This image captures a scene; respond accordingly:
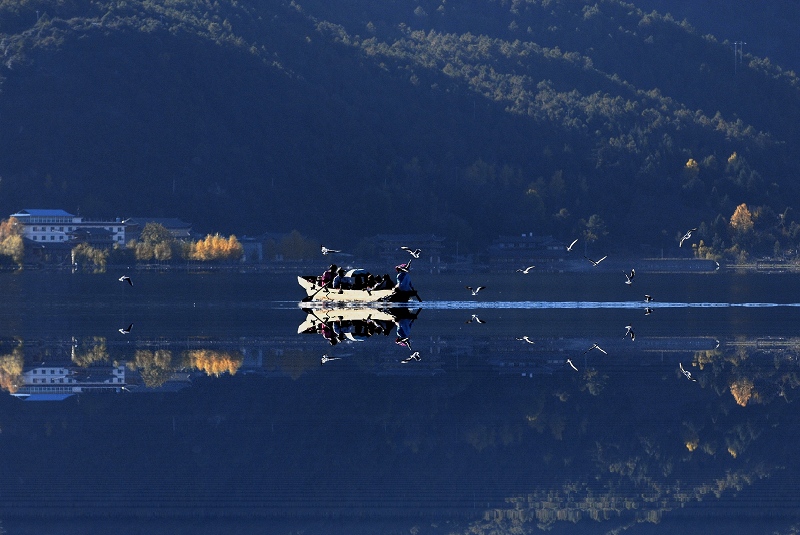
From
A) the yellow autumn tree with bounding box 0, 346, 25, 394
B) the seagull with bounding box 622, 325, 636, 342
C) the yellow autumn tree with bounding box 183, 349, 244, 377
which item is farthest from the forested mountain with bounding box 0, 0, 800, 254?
the yellow autumn tree with bounding box 0, 346, 25, 394

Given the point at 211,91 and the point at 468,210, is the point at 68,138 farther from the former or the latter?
the point at 468,210

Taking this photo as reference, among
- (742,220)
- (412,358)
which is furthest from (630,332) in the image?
(742,220)

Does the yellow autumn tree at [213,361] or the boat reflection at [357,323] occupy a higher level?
the yellow autumn tree at [213,361]

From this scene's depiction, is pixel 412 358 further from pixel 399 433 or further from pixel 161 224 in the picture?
pixel 161 224

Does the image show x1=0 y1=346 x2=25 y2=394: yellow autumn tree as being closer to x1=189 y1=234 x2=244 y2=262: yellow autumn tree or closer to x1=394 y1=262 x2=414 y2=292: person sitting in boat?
x1=394 y1=262 x2=414 y2=292: person sitting in boat

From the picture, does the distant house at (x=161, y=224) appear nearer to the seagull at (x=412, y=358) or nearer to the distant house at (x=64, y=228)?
the distant house at (x=64, y=228)

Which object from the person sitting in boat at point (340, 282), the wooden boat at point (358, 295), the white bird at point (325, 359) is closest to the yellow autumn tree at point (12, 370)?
the white bird at point (325, 359)

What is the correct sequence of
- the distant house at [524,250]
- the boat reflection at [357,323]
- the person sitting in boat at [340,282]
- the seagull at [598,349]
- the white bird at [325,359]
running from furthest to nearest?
the distant house at [524,250], the person sitting in boat at [340,282], the boat reflection at [357,323], the seagull at [598,349], the white bird at [325,359]
